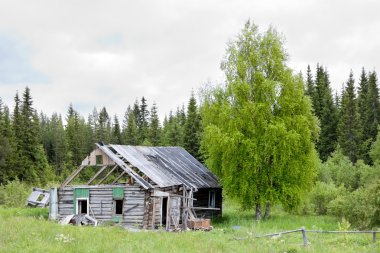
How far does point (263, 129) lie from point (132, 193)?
929 centimetres

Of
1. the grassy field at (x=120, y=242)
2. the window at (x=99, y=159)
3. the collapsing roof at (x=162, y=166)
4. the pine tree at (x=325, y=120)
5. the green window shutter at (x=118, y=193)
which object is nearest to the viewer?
the grassy field at (x=120, y=242)

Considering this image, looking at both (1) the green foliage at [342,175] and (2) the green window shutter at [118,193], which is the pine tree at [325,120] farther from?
(2) the green window shutter at [118,193]

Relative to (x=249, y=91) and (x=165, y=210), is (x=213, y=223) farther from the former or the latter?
(x=249, y=91)

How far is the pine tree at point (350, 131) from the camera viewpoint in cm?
5522

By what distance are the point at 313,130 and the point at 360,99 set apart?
4095 centimetres

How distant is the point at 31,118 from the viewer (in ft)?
220

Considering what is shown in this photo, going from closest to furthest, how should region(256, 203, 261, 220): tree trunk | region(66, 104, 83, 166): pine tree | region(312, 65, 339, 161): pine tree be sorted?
region(256, 203, 261, 220): tree trunk
region(312, 65, 339, 161): pine tree
region(66, 104, 83, 166): pine tree

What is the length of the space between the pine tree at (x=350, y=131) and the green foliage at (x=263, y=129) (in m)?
29.0

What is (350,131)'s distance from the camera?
55.6 metres

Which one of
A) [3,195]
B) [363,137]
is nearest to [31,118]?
[3,195]

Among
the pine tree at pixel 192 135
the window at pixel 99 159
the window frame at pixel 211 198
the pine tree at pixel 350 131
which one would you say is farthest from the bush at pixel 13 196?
the pine tree at pixel 350 131

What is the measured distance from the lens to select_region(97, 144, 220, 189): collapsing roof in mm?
24828

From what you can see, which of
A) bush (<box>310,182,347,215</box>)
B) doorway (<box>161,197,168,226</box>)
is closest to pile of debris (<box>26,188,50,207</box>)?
doorway (<box>161,197,168,226</box>)

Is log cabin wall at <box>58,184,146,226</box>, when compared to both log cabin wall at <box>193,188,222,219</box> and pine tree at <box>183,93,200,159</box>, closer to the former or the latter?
log cabin wall at <box>193,188,222,219</box>
